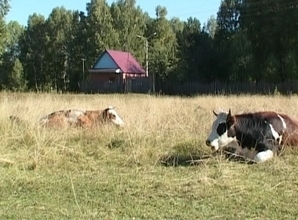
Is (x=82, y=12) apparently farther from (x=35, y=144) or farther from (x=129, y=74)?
(x=35, y=144)

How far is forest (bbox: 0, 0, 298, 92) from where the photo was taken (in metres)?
44.5

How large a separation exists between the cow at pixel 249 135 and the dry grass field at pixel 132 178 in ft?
0.80

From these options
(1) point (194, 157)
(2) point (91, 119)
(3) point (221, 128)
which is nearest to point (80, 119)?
(2) point (91, 119)

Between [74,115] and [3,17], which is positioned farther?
[3,17]

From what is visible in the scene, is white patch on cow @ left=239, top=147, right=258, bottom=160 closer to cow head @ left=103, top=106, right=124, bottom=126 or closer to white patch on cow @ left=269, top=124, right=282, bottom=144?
white patch on cow @ left=269, top=124, right=282, bottom=144

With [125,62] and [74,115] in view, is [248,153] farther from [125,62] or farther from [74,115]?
[125,62]

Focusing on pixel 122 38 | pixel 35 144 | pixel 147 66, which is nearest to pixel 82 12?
pixel 122 38

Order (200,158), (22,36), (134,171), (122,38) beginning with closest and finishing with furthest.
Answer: (134,171), (200,158), (122,38), (22,36)

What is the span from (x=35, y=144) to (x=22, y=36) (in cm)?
6756

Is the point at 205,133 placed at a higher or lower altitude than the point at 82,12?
lower

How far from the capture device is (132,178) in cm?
633

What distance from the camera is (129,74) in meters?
58.8

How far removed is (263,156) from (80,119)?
512 centimetres

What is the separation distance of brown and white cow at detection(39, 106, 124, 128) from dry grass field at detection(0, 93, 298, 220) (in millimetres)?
1020
